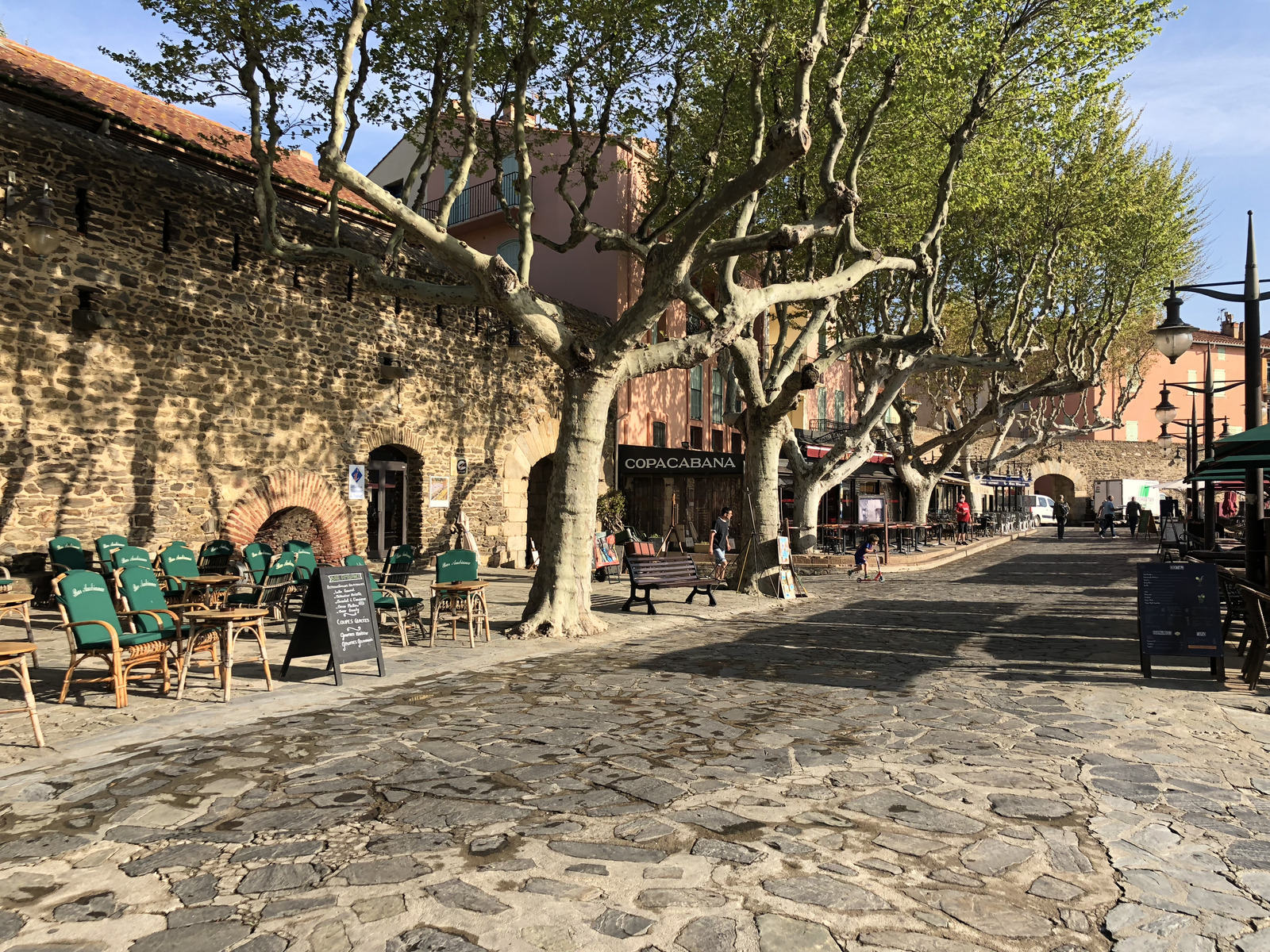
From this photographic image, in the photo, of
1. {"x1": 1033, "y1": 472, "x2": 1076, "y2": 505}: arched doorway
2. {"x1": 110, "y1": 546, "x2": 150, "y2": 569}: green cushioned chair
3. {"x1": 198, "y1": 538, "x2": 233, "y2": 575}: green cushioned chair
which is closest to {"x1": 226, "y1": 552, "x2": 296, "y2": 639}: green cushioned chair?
{"x1": 110, "y1": 546, "x2": 150, "y2": 569}: green cushioned chair

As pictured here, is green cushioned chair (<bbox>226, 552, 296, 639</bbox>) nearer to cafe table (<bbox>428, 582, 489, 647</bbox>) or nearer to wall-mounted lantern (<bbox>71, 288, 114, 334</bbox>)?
cafe table (<bbox>428, 582, 489, 647</bbox>)

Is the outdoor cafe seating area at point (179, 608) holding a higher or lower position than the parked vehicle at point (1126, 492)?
lower

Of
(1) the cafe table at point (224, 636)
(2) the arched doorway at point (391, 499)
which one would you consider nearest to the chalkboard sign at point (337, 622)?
(1) the cafe table at point (224, 636)

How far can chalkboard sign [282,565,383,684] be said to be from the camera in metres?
7.45

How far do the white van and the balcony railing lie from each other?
138 feet

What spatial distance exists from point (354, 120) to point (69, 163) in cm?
389

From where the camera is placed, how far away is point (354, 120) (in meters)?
12.3

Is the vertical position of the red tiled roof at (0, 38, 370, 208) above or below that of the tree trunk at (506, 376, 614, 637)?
above

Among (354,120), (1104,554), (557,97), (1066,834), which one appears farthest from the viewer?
(1104,554)

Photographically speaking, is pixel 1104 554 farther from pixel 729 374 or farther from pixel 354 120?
pixel 354 120

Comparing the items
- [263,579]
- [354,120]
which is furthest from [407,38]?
[263,579]

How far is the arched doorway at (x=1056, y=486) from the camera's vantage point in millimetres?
58969

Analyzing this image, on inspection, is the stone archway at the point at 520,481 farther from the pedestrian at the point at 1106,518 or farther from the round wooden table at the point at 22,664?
the pedestrian at the point at 1106,518

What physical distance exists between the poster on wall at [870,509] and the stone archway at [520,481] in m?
9.15
